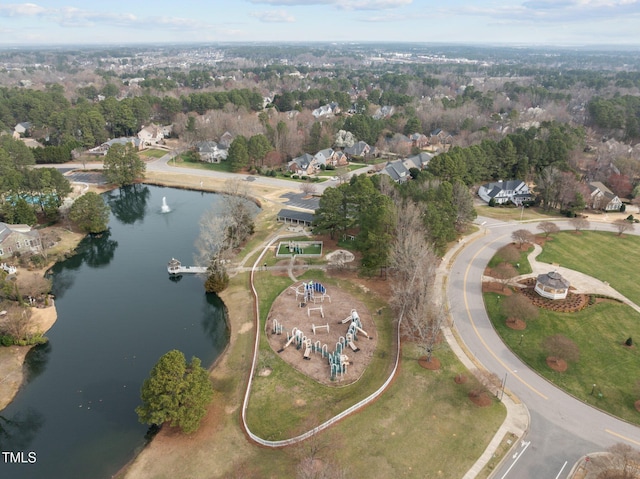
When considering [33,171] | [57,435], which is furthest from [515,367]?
[33,171]

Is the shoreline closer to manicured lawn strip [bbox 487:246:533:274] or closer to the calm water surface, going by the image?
the calm water surface

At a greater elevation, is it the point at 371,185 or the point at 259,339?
the point at 371,185

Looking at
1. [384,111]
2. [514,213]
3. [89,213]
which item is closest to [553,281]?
[514,213]

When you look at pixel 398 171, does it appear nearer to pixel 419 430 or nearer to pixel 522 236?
pixel 522 236

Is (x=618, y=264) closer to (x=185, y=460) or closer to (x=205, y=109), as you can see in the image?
(x=185, y=460)

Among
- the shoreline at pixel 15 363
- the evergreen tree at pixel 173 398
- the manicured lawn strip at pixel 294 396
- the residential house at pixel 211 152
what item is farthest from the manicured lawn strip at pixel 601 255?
the residential house at pixel 211 152

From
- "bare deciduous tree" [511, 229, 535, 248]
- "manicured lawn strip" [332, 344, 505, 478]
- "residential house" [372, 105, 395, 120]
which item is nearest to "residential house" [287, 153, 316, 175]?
"bare deciduous tree" [511, 229, 535, 248]
